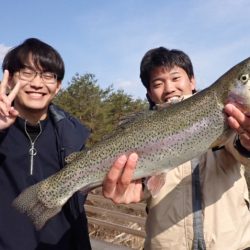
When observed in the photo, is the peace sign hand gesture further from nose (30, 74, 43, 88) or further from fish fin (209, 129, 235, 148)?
fish fin (209, 129, 235, 148)

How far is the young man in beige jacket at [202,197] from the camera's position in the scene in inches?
144

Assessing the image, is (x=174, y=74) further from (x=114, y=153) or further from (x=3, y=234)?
(x=3, y=234)

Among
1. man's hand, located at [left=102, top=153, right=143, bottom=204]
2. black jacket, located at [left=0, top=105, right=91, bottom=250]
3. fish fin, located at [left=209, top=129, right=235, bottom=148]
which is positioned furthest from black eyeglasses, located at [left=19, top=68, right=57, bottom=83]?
fish fin, located at [left=209, top=129, right=235, bottom=148]

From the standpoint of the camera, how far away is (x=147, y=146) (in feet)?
12.9

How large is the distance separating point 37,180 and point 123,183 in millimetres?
1068

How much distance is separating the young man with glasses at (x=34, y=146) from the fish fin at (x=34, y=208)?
0.32 meters

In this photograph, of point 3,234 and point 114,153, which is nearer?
point 114,153

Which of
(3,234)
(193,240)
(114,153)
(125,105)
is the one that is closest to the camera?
(193,240)

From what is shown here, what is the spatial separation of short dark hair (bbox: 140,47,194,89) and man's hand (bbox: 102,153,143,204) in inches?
47.6

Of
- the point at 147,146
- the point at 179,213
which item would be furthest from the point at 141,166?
the point at 179,213

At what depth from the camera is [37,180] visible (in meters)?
4.40

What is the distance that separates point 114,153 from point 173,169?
1.99 feet

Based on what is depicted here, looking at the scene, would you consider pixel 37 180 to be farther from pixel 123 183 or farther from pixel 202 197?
pixel 202 197

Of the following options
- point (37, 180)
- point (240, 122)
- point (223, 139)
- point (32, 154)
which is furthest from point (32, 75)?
point (240, 122)
